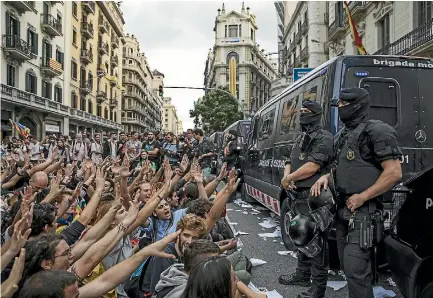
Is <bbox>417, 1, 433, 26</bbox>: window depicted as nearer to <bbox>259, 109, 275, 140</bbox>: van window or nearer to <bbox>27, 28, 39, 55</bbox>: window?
<bbox>259, 109, 275, 140</bbox>: van window

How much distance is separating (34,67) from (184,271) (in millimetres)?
32135

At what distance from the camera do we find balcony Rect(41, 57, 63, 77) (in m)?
32.0

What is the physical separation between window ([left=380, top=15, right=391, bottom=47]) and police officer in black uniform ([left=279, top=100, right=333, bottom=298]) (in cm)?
1676

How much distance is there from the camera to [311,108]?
161 inches

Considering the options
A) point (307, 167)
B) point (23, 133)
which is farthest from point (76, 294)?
point (23, 133)

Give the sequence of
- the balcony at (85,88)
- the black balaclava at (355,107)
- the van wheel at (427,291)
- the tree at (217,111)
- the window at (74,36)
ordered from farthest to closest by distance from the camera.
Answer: the tree at (217,111) → the balcony at (85,88) → the window at (74,36) → the black balaclava at (355,107) → the van wheel at (427,291)

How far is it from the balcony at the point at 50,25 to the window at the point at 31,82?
4.04 m

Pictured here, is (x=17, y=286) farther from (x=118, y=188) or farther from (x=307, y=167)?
(x=307, y=167)

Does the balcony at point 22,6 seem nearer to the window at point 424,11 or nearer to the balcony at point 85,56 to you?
the balcony at point 85,56

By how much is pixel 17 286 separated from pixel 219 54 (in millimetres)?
79638

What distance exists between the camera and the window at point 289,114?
588 cm

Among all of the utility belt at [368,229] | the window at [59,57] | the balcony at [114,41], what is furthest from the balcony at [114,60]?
the utility belt at [368,229]

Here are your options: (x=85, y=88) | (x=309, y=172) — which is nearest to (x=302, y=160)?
(x=309, y=172)

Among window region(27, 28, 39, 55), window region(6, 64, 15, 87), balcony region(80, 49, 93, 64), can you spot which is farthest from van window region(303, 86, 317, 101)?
balcony region(80, 49, 93, 64)
